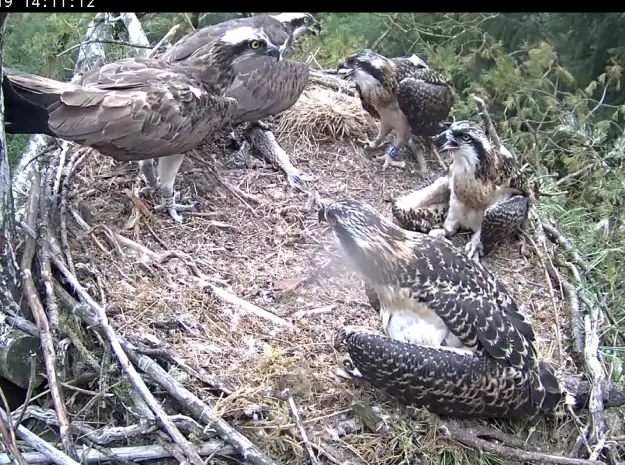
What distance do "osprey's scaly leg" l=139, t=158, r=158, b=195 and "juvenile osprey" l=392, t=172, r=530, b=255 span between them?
168 centimetres

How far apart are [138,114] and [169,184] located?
0.66m

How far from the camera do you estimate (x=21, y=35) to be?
18.8 ft

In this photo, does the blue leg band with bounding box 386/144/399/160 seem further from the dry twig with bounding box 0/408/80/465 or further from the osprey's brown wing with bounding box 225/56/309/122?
the dry twig with bounding box 0/408/80/465

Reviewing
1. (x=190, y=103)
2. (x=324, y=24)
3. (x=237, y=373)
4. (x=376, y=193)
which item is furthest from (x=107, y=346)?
(x=324, y=24)

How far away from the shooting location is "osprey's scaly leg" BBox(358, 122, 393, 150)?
5.77 meters

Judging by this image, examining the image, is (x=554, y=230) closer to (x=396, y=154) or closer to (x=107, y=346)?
(x=396, y=154)

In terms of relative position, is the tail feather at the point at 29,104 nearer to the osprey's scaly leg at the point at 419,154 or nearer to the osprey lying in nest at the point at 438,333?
the osprey lying in nest at the point at 438,333

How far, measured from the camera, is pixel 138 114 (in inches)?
176

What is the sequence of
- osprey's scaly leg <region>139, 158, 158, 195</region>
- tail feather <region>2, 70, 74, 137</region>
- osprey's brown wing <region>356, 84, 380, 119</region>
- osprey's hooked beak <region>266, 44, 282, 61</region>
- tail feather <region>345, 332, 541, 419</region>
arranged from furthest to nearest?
osprey's brown wing <region>356, 84, 380, 119</region> → osprey's hooked beak <region>266, 44, 282, 61</region> → osprey's scaly leg <region>139, 158, 158, 195</region> → tail feather <region>2, 70, 74, 137</region> → tail feather <region>345, 332, 541, 419</region>

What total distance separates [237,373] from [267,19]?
3.12 meters

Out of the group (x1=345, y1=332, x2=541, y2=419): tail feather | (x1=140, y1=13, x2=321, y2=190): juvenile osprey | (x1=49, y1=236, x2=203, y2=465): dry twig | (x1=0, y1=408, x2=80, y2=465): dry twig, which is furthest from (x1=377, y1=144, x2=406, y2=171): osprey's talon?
(x1=0, y1=408, x2=80, y2=465): dry twig

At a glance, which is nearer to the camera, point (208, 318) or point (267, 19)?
point (208, 318)

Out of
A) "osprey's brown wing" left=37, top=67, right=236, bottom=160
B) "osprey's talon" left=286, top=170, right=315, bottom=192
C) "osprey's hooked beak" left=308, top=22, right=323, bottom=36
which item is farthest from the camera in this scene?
"osprey's hooked beak" left=308, top=22, right=323, bottom=36

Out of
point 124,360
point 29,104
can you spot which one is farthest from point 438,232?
point 29,104
